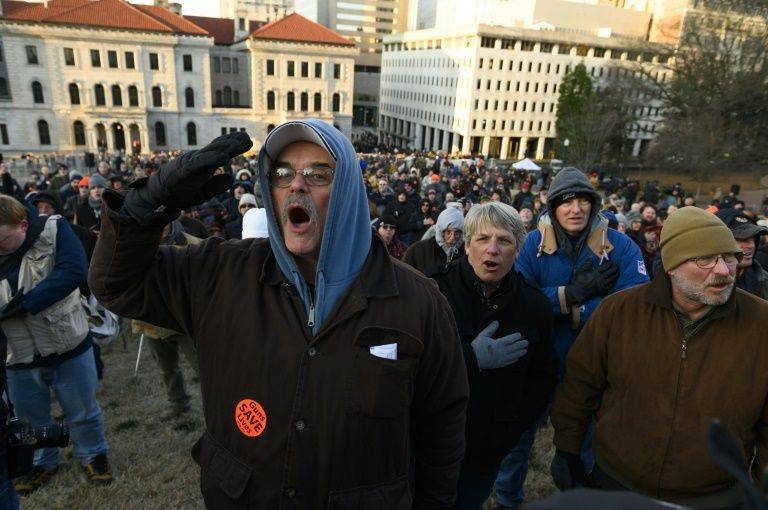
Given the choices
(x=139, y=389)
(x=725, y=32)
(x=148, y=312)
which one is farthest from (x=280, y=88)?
(x=148, y=312)

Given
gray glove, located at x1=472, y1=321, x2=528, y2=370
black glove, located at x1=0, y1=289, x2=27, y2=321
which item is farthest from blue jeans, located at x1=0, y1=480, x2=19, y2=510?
gray glove, located at x1=472, y1=321, x2=528, y2=370

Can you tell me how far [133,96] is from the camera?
4584cm

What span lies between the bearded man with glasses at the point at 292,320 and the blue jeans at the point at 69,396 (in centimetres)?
228

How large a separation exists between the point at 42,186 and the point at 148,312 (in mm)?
15030

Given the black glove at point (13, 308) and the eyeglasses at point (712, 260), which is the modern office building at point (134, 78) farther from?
the eyeglasses at point (712, 260)

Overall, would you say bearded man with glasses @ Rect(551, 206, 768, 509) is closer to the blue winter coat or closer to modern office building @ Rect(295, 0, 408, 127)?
the blue winter coat

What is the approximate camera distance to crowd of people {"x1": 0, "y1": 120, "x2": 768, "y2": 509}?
5.29ft

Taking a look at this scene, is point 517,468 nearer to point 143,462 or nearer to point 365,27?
point 143,462

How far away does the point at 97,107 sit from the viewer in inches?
1756

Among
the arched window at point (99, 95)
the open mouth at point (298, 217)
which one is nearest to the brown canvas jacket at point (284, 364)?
the open mouth at point (298, 217)

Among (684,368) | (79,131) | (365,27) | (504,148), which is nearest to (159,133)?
(79,131)

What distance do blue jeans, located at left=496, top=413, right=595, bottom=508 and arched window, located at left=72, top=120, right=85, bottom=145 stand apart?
53464 millimetres

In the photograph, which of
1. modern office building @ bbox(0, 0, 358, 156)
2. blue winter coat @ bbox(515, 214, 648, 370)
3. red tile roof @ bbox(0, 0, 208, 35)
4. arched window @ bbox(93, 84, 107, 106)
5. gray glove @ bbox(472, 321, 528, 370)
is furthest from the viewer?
arched window @ bbox(93, 84, 107, 106)

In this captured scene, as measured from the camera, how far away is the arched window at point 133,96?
149ft
